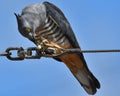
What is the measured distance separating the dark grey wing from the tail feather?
740 mm

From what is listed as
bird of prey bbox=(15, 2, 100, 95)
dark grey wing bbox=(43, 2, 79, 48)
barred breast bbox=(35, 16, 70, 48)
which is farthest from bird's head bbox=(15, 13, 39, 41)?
dark grey wing bbox=(43, 2, 79, 48)

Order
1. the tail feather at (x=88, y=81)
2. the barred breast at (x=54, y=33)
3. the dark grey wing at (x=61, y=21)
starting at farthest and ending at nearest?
1. the dark grey wing at (x=61, y=21)
2. the barred breast at (x=54, y=33)
3. the tail feather at (x=88, y=81)

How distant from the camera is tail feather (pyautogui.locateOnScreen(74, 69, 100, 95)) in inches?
503

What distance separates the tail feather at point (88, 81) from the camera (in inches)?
503

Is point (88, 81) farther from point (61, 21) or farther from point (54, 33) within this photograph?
point (61, 21)

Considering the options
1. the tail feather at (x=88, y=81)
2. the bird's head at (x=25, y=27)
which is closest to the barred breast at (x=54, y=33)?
the tail feather at (x=88, y=81)

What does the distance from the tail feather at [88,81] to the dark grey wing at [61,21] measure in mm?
740

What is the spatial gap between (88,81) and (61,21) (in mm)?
1812

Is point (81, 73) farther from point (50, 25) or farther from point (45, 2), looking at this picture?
point (45, 2)

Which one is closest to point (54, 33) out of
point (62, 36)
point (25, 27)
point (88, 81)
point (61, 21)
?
point (62, 36)

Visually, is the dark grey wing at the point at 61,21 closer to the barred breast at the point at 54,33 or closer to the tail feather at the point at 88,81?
the barred breast at the point at 54,33

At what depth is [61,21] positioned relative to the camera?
13.7 meters

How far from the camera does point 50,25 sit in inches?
526

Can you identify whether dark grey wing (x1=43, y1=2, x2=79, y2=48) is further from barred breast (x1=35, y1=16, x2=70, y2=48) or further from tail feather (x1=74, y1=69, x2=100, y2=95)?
tail feather (x1=74, y1=69, x2=100, y2=95)
